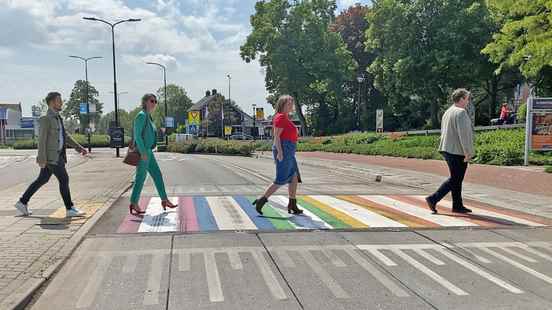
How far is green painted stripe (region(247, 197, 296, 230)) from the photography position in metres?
6.76

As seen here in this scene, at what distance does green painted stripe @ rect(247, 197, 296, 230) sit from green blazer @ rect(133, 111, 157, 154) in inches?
80.9

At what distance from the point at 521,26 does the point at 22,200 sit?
1138cm

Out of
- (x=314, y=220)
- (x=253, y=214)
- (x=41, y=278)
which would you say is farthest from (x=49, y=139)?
(x=314, y=220)

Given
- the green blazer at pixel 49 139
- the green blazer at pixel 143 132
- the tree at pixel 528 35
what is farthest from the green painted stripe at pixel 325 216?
the tree at pixel 528 35

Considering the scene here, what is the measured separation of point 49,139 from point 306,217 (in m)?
3.90

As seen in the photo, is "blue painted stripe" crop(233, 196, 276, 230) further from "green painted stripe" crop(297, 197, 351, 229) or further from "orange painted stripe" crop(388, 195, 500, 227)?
"orange painted stripe" crop(388, 195, 500, 227)

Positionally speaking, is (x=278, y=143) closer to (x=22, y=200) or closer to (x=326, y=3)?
(x=22, y=200)

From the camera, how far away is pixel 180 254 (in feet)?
17.5

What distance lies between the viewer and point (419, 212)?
26.4 feet

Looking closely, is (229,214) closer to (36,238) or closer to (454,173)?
(36,238)

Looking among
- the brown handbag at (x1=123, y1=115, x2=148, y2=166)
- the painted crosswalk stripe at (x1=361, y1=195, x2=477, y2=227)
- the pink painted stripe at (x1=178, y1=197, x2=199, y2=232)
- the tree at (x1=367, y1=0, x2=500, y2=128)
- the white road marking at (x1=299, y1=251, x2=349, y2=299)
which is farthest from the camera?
the tree at (x1=367, y1=0, x2=500, y2=128)

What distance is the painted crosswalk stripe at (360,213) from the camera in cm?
702

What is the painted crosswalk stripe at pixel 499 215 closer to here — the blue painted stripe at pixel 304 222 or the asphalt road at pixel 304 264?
the asphalt road at pixel 304 264

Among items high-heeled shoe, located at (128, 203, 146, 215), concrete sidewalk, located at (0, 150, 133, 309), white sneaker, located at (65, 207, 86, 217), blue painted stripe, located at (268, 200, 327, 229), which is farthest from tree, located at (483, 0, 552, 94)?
white sneaker, located at (65, 207, 86, 217)
